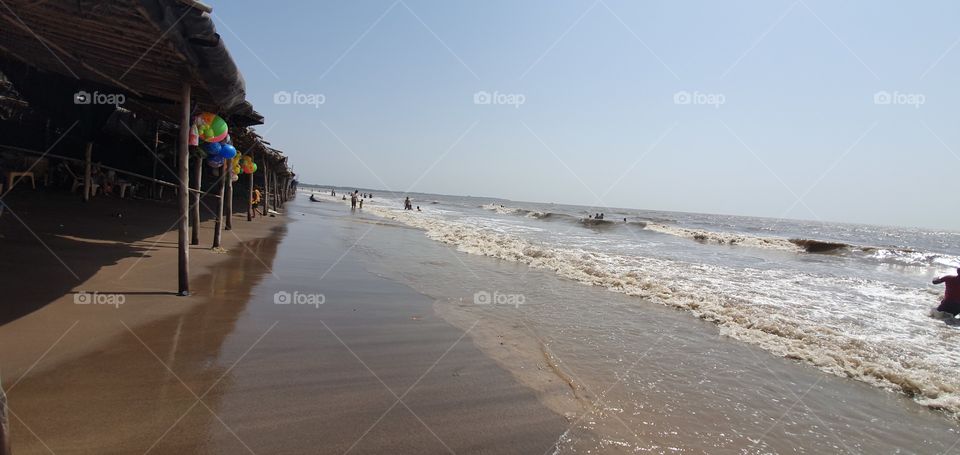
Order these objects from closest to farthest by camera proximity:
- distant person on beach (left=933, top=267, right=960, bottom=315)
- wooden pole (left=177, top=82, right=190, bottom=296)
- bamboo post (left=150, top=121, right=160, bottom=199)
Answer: wooden pole (left=177, top=82, right=190, bottom=296) → distant person on beach (left=933, top=267, right=960, bottom=315) → bamboo post (left=150, top=121, right=160, bottom=199)

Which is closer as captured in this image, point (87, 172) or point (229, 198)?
point (87, 172)

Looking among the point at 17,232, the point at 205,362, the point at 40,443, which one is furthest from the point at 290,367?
the point at 17,232

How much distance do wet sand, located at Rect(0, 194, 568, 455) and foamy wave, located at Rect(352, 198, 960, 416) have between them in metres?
4.74

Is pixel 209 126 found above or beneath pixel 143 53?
beneath

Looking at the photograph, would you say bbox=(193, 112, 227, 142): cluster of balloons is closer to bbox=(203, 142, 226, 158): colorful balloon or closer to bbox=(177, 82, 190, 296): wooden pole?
bbox=(203, 142, 226, 158): colorful balloon

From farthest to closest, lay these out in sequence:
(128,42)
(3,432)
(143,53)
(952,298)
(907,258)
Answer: (907,258) → (952,298) → (143,53) → (128,42) → (3,432)

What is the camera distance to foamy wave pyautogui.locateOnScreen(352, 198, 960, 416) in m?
5.66

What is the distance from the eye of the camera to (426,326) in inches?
233

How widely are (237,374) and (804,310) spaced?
10.4 meters

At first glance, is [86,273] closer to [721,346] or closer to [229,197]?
[229,197]

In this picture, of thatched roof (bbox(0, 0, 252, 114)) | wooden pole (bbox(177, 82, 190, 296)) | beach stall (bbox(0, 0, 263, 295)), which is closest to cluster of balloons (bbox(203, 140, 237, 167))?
beach stall (bbox(0, 0, 263, 295))

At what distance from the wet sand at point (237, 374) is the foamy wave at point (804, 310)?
4.74 m

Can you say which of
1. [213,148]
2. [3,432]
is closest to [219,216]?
[213,148]

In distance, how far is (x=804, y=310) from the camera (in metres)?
8.99
